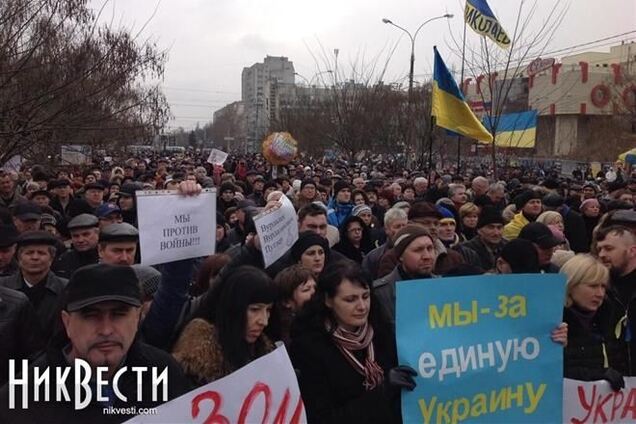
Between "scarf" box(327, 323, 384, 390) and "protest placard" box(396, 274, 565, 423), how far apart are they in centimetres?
15

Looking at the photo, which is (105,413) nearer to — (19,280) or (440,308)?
(440,308)

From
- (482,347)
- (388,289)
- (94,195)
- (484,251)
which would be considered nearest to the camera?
(482,347)

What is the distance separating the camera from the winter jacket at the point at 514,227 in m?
7.16

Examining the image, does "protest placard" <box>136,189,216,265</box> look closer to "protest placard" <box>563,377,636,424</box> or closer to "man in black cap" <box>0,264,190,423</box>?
"man in black cap" <box>0,264,190,423</box>

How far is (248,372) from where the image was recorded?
2836 mm

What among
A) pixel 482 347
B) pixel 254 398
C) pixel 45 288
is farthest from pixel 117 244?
pixel 482 347

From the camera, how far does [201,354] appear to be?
287 centimetres

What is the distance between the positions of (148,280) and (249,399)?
133cm

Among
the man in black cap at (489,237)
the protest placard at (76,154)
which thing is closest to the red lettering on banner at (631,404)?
the man in black cap at (489,237)

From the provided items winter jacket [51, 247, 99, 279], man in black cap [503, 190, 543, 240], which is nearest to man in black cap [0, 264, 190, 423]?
winter jacket [51, 247, 99, 279]

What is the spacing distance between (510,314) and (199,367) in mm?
1689

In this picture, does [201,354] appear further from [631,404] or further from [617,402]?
[631,404]

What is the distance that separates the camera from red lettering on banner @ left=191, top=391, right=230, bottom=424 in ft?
8.62

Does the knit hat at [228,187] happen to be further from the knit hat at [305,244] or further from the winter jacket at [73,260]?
the knit hat at [305,244]
